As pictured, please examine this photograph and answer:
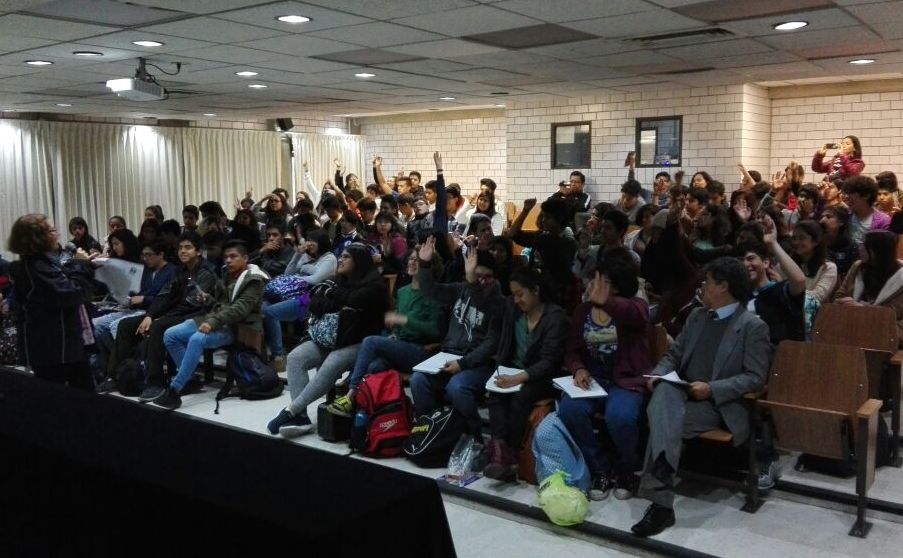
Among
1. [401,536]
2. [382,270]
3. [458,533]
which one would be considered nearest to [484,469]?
[458,533]

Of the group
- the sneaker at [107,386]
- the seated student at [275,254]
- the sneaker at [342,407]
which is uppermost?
the seated student at [275,254]

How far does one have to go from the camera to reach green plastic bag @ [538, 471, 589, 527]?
372 cm

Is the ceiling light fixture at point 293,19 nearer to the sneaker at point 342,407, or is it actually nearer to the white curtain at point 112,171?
the sneaker at point 342,407

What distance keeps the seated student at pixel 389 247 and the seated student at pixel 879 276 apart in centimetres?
333

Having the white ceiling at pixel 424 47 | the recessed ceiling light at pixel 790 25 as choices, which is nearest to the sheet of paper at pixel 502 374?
the white ceiling at pixel 424 47

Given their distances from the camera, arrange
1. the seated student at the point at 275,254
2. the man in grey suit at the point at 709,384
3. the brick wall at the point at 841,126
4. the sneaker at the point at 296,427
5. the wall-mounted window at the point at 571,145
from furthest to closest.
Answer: the wall-mounted window at the point at 571,145 → the brick wall at the point at 841,126 → the seated student at the point at 275,254 → the sneaker at the point at 296,427 → the man in grey suit at the point at 709,384

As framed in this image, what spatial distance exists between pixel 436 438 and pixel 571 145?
24.9ft

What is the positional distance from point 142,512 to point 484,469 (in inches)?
126

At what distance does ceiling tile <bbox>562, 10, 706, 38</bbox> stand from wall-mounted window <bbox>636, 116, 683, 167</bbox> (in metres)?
4.74

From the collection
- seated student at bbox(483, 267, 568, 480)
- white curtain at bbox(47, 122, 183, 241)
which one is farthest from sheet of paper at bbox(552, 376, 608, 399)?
white curtain at bbox(47, 122, 183, 241)

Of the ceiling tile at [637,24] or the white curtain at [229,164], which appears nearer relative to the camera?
the ceiling tile at [637,24]

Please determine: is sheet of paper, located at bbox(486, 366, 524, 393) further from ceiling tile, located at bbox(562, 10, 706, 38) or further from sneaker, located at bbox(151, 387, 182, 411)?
sneaker, located at bbox(151, 387, 182, 411)

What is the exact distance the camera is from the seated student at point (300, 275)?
21.8 feet

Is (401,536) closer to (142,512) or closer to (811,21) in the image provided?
(142,512)
